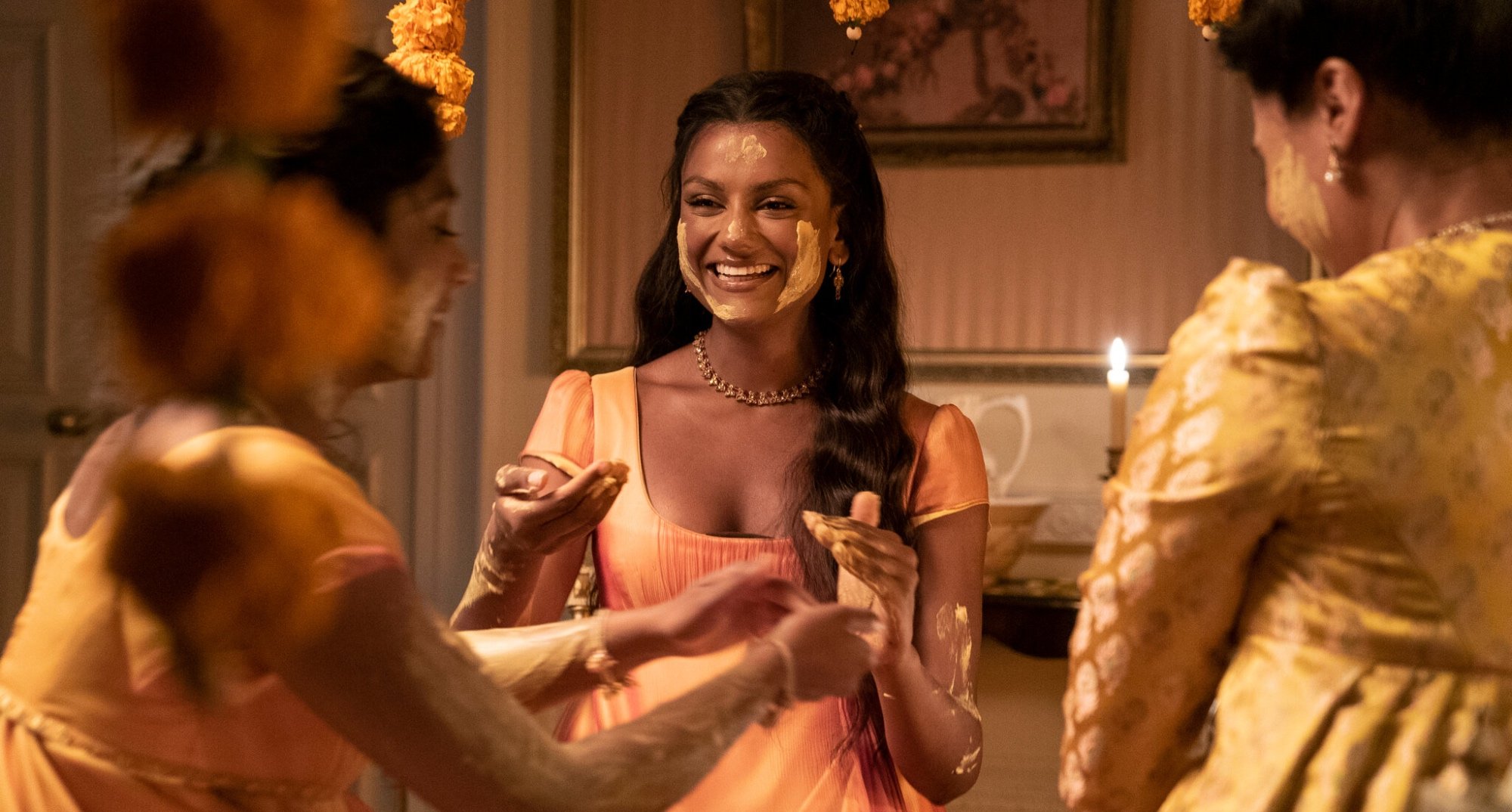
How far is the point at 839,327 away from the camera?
1918 mm

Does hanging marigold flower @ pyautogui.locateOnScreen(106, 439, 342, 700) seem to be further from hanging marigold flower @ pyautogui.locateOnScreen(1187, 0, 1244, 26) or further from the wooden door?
the wooden door

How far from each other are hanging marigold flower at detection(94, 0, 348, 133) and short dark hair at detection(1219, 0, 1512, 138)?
0.68 metres

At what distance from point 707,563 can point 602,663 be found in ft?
1.57

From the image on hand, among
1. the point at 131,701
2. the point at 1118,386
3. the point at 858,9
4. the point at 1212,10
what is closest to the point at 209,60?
the point at 131,701

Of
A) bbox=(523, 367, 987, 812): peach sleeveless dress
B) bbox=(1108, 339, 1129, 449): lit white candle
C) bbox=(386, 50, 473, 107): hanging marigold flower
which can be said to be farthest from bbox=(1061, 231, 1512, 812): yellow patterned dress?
bbox=(1108, 339, 1129, 449): lit white candle

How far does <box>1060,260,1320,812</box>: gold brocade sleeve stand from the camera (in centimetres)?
95

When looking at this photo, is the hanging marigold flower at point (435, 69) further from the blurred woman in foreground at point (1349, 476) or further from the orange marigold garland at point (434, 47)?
the blurred woman in foreground at point (1349, 476)

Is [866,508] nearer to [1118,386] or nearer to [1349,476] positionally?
[1349,476]

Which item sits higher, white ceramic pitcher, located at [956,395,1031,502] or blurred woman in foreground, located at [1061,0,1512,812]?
blurred woman in foreground, located at [1061,0,1512,812]

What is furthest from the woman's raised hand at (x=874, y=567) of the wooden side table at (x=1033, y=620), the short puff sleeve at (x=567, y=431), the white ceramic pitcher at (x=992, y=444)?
the white ceramic pitcher at (x=992, y=444)

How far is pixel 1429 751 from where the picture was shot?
3.16ft

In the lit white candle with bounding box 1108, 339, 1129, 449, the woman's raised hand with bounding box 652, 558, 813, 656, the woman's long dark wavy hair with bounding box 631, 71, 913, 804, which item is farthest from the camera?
the lit white candle with bounding box 1108, 339, 1129, 449

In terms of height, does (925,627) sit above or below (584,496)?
below

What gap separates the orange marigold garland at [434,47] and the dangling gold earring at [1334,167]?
3.14 feet
